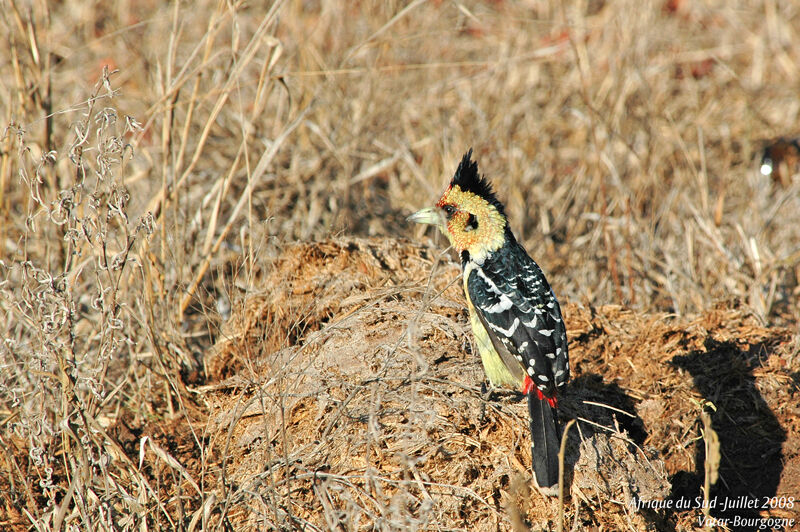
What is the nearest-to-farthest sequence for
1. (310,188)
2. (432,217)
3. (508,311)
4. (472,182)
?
1. (508,311)
2. (472,182)
3. (432,217)
4. (310,188)

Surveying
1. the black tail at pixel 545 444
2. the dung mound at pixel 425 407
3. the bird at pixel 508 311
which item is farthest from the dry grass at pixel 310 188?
the black tail at pixel 545 444

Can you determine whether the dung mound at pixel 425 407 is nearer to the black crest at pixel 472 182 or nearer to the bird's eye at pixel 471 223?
the bird's eye at pixel 471 223

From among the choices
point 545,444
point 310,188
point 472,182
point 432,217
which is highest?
point 472,182

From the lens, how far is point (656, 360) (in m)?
4.02

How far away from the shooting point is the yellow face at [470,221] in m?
3.91

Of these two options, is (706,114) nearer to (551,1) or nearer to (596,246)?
(551,1)

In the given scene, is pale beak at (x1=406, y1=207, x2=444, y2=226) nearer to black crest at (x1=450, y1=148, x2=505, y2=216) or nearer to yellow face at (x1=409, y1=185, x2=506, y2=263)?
yellow face at (x1=409, y1=185, x2=506, y2=263)

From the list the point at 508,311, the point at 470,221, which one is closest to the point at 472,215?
the point at 470,221

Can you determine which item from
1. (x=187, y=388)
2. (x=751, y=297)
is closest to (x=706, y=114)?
(x=751, y=297)

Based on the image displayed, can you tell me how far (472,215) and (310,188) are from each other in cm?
202

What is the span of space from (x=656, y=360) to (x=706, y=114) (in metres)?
3.84

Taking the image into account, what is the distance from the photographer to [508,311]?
352cm

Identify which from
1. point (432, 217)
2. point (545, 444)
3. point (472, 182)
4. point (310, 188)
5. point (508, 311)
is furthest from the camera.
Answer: point (310, 188)

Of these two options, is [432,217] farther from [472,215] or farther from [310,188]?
[310,188]
